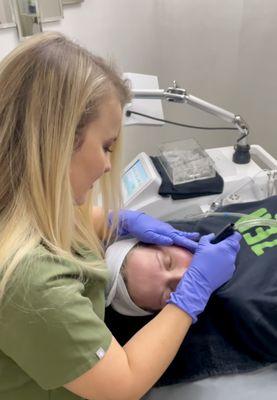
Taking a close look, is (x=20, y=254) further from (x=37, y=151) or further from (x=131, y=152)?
(x=131, y=152)

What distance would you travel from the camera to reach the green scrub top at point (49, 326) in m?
0.69

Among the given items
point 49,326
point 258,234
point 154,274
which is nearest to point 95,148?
point 49,326

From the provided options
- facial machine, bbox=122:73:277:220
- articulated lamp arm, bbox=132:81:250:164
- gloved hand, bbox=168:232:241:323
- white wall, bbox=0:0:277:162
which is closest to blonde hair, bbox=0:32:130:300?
gloved hand, bbox=168:232:241:323

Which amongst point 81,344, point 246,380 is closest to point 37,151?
point 81,344

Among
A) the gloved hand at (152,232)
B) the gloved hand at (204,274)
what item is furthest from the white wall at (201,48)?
the gloved hand at (204,274)

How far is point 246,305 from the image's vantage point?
39.9 inches

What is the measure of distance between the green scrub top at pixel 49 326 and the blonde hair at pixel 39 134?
5cm

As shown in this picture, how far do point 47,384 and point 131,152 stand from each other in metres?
1.85

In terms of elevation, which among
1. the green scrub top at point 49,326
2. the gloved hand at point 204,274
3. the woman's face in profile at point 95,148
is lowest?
the gloved hand at point 204,274

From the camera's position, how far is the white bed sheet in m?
0.98

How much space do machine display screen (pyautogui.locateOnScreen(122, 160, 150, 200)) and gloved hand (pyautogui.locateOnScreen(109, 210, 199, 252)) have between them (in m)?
0.22

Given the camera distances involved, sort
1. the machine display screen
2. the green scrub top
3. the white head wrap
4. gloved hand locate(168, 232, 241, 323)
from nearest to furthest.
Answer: the green scrub top, gloved hand locate(168, 232, 241, 323), the white head wrap, the machine display screen

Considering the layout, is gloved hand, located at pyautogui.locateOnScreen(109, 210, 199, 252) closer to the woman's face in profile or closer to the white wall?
the woman's face in profile

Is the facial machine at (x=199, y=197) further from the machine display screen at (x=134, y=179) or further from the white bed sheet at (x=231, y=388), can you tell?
the white bed sheet at (x=231, y=388)
